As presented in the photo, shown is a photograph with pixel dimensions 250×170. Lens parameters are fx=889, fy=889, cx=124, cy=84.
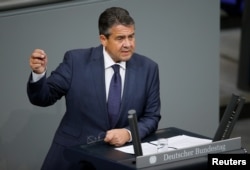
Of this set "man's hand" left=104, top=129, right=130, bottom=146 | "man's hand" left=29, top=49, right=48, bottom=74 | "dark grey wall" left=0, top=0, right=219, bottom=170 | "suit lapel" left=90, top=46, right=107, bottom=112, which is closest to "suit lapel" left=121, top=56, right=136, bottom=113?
"suit lapel" left=90, top=46, right=107, bottom=112

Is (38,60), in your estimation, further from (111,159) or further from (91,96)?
(111,159)

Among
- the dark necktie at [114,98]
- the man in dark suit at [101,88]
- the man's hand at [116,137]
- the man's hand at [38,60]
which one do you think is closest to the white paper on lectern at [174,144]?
the man's hand at [116,137]

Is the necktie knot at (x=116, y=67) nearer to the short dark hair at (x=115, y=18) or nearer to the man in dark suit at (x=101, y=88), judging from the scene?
the man in dark suit at (x=101, y=88)

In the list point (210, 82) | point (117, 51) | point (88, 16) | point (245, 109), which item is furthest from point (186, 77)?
point (245, 109)

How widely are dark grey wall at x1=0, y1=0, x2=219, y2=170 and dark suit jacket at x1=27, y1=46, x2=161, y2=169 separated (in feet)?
1.61

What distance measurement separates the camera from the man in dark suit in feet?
15.2

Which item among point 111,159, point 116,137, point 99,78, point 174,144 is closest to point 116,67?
point 99,78

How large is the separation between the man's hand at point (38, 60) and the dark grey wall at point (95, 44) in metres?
0.72

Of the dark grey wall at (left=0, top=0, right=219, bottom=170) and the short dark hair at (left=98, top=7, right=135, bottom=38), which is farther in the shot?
the dark grey wall at (left=0, top=0, right=219, bottom=170)

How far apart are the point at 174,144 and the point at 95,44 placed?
1080mm

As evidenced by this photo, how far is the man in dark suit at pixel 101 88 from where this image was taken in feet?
15.2

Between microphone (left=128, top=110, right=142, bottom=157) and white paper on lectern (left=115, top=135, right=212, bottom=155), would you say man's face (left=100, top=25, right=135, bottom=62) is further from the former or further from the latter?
microphone (left=128, top=110, right=142, bottom=157)

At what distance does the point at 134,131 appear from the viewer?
13.4ft

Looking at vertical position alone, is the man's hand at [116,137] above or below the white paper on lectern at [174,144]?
above
